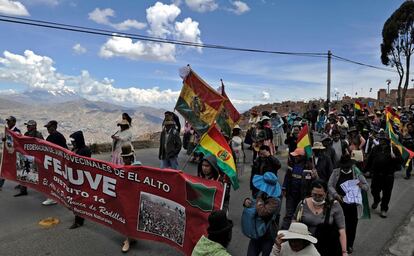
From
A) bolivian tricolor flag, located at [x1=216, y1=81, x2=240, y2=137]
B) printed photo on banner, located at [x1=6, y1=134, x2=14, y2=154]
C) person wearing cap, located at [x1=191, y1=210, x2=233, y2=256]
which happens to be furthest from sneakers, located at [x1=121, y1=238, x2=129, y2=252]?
bolivian tricolor flag, located at [x1=216, y1=81, x2=240, y2=137]

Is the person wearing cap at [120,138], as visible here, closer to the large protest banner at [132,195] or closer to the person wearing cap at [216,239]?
the large protest banner at [132,195]

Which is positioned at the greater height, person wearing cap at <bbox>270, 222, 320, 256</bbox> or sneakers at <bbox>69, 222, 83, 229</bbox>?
person wearing cap at <bbox>270, 222, 320, 256</bbox>

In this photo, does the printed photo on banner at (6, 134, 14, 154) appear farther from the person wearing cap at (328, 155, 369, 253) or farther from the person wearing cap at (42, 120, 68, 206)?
the person wearing cap at (328, 155, 369, 253)

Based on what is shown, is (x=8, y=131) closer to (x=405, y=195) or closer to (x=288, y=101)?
(x=405, y=195)

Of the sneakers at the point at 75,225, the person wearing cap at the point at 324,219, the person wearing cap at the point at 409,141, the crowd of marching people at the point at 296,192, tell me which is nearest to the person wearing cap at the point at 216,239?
the crowd of marching people at the point at 296,192

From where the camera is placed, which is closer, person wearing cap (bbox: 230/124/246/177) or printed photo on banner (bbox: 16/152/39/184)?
printed photo on banner (bbox: 16/152/39/184)

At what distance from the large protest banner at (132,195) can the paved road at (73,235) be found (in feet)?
1.14

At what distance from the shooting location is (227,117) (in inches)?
411

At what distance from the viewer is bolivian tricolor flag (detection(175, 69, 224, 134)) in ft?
26.2

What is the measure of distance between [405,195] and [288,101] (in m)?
33.9

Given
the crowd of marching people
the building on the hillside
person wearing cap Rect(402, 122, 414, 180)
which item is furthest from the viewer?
the building on the hillside

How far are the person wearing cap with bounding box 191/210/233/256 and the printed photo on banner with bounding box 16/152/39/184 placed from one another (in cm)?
506

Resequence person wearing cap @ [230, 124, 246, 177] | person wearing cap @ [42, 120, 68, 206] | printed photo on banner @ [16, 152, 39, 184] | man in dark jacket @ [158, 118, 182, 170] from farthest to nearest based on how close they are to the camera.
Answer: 1. person wearing cap @ [230, 124, 246, 177]
2. man in dark jacket @ [158, 118, 182, 170]
3. person wearing cap @ [42, 120, 68, 206]
4. printed photo on banner @ [16, 152, 39, 184]

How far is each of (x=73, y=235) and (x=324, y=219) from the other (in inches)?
154
